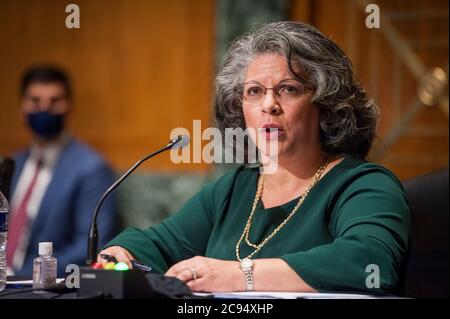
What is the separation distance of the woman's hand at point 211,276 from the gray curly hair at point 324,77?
558 millimetres

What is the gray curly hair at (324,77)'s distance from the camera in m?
2.08

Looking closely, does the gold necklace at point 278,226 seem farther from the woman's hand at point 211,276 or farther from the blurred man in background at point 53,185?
the blurred man in background at point 53,185

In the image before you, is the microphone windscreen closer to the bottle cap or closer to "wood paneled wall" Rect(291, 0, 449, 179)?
the bottle cap

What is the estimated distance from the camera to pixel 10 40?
461 centimetres

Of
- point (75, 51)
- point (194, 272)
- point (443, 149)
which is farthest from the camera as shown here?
point (75, 51)

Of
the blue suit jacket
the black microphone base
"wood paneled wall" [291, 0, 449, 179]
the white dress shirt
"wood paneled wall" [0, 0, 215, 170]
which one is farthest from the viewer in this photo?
"wood paneled wall" [0, 0, 215, 170]

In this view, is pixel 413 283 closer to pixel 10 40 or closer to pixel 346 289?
pixel 346 289

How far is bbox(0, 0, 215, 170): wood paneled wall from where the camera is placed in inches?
170

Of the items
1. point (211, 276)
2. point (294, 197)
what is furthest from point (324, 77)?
point (211, 276)

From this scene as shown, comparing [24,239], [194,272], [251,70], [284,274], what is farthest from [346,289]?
[24,239]

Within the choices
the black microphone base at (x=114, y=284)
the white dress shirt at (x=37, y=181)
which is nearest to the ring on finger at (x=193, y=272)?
the black microphone base at (x=114, y=284)

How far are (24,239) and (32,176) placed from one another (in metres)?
0.33

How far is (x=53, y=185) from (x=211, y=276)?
215cm

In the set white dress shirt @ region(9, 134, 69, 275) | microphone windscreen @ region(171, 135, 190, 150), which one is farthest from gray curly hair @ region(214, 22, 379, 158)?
white dress shirt @ region(9, 134, 69, 275)
